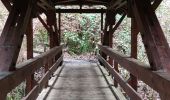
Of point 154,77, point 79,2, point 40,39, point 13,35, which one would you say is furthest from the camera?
point 40,39

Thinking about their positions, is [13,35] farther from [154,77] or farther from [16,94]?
[16,94]

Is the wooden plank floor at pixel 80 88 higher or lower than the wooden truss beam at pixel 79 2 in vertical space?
lower

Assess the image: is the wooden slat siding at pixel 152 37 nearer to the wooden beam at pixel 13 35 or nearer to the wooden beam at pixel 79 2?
the wooden beam at pixel 13 35

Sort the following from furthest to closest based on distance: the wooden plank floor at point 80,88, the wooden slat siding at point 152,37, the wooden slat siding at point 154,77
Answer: the wooden plank floor at point 80,88
the wooden slat siding at point 152,37
the wooden slat siding at point 154,77

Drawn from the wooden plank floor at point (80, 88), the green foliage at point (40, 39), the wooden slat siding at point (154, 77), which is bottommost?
the wooden plank floor at point (80, 88)

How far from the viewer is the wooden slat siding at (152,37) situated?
3551 millimetres

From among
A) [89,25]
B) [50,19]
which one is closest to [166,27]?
[89,25]

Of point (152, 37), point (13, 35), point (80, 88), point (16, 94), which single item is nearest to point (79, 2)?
point (16, 94)

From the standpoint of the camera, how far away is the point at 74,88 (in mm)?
7727

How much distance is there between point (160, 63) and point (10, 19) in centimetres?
168

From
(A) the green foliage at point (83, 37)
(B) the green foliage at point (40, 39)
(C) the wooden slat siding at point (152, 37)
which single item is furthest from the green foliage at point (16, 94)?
(A) the green foliage at point (83, 37)

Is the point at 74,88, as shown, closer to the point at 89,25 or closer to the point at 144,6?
the point at 144,6

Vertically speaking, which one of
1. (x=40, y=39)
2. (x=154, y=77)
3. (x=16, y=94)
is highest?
(x=40, y=39)

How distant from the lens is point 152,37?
374 centimetres
